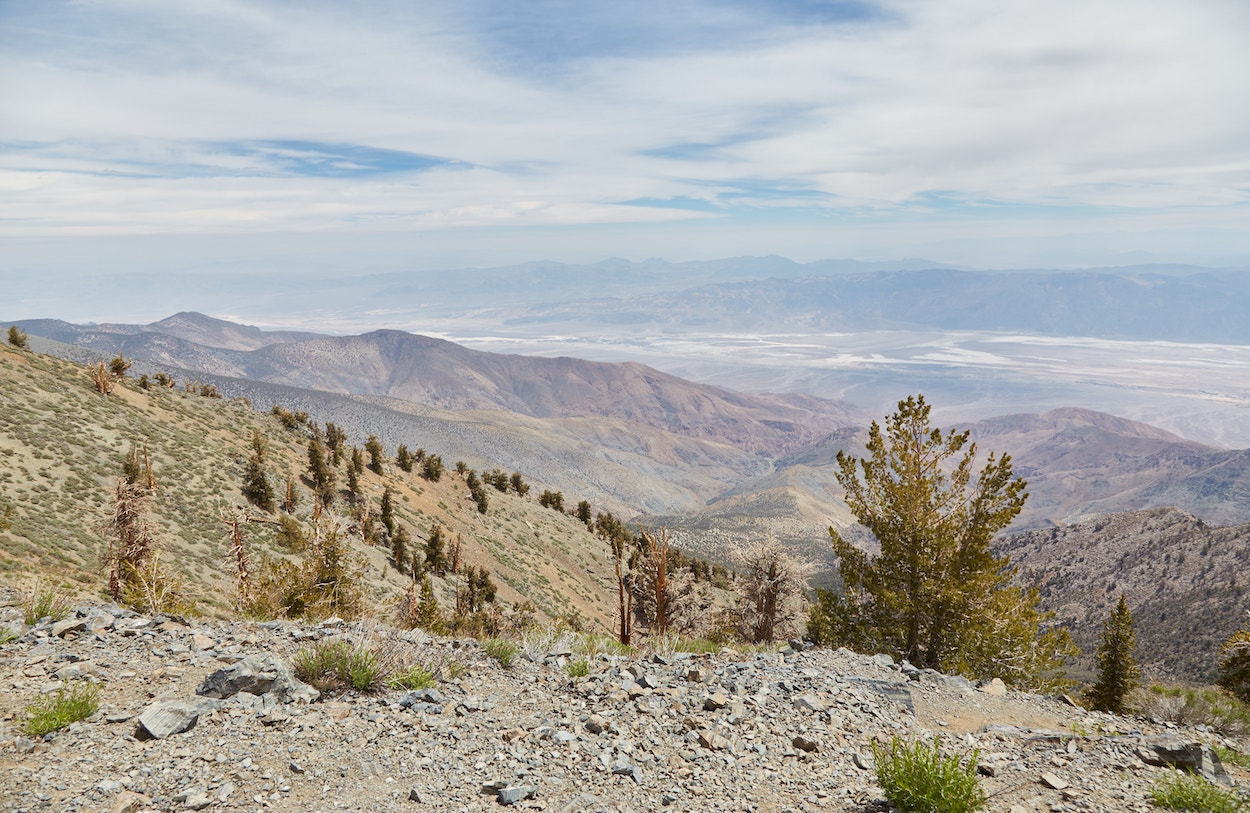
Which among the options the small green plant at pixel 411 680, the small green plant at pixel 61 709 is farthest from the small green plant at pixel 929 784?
the small green plant at pixel 61 709

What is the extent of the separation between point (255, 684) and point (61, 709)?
161cm

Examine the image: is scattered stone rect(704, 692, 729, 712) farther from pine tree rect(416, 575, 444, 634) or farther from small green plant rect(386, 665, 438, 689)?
pine tree rect(416, 575, 444, 634)

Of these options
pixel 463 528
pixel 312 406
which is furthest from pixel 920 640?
pixel 312 406

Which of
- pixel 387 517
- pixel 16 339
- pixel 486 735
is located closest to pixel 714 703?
pixel 486 735

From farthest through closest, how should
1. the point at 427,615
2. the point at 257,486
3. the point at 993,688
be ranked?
1. the point at 257,486
2. the point at 427,615
3. the point at 993,688

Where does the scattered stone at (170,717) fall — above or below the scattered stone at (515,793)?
above

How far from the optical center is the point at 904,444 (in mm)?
15539

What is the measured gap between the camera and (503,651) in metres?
8.72

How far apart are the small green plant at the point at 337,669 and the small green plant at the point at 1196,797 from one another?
833cm

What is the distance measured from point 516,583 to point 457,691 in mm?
30765

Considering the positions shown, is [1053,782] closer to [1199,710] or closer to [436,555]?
[1199,710]

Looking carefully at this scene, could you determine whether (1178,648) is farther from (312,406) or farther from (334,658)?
(312,406)

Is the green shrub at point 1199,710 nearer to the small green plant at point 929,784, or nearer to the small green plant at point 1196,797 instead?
the small green plant at point 1196,797

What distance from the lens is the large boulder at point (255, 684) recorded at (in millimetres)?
6719
